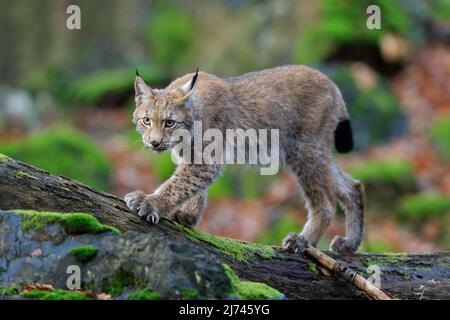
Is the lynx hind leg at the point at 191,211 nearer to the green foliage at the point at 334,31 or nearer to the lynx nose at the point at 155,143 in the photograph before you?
the lynx nose at the point at 155,143

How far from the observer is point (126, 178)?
46.4ft

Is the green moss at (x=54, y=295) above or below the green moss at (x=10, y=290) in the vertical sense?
below

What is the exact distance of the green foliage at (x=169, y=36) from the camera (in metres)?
16.5

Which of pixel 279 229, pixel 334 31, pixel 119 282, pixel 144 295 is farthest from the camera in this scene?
pixel 334 31

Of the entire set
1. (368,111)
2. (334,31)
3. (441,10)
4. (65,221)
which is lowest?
(65,221)

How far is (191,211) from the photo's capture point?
21.9 feet

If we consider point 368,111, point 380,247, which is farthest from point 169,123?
point 368,111

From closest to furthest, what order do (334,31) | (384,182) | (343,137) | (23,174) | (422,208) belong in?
(23,174), (343,137), (422,208), (384,182), (334,31)

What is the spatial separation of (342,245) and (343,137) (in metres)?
1.15

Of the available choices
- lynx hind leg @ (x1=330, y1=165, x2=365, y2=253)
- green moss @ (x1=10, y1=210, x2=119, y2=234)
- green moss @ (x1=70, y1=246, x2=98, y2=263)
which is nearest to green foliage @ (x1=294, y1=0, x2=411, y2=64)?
lynx hind leg @ (x1=330, y1=165, x2=365, y2=253)

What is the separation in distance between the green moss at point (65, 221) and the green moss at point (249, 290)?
84 cm

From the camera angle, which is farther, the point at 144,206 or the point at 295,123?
the point at 295,123

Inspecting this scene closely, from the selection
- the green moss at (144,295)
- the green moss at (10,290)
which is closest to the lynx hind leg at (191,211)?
the green moss at (144,295)

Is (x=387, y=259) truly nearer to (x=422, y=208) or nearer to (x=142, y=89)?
(x=142, y=89)
